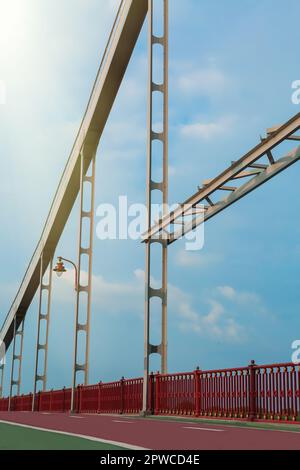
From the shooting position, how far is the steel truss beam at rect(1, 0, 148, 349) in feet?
93.5

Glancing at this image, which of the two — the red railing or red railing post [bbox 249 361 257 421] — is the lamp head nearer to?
the red railing

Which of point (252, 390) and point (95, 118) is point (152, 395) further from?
point (95, 118)

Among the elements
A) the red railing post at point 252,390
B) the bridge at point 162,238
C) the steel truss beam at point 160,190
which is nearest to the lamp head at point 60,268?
the bridge at point 162,238

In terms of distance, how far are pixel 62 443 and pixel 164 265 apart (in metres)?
13.7

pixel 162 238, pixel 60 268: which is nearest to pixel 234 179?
pixel 162 238

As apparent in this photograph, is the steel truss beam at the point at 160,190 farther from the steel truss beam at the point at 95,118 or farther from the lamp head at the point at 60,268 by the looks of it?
the lamp head at the point at 60,268

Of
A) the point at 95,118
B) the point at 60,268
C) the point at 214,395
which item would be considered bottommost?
the point at 214,395

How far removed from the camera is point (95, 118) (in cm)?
3566

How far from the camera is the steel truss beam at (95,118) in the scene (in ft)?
93.5

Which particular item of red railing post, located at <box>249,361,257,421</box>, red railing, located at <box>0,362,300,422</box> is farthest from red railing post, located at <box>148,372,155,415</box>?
red railing post, located at <box>249,361,257,421</box>
